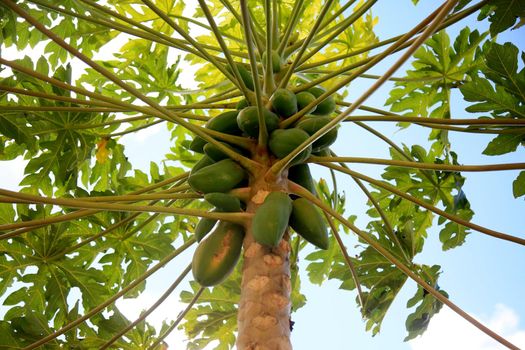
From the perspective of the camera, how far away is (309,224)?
1.98 metres

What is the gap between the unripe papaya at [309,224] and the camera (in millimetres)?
1973

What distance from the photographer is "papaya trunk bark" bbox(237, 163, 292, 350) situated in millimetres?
1625

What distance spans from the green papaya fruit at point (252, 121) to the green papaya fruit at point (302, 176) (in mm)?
203

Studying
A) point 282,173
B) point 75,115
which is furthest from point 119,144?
point 282,173

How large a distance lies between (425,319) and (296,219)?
4.50 feet

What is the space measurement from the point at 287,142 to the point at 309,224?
321 millimetres

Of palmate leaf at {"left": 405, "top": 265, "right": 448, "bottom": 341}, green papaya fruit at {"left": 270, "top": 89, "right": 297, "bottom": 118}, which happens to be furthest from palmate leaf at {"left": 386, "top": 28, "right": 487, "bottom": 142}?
green papaya fruit at {"left": 270, "top": 89, "right": 297, "bottom": 118}

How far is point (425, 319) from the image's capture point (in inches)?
117

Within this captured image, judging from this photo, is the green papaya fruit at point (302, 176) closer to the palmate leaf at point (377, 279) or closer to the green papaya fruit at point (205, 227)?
the green papaya fruit at point (205, 227)

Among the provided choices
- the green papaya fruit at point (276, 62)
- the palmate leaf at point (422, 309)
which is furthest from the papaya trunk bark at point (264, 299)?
the palmate leaf at point (422, 309)

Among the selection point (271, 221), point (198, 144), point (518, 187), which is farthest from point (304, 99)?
point (518, 187)

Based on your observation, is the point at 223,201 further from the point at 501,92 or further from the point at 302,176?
the point at 501,92

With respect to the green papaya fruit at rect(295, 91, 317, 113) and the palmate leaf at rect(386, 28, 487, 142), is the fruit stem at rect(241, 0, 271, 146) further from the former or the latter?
the palmate leaf at rect(386, 28, 487, 142)

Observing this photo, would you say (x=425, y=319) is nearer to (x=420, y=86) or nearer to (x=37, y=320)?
(x=420, y=86)
